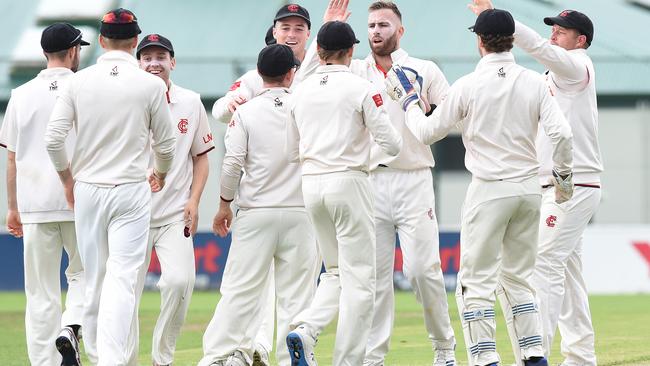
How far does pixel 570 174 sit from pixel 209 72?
713 inches

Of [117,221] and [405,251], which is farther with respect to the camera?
[405,251]

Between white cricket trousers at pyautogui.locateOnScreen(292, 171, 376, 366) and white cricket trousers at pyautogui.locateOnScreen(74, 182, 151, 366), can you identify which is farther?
white cricket trousers at pyautogui.locateOnScreen(292, 171, 376, 366)

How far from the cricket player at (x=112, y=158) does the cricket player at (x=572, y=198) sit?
306 cm

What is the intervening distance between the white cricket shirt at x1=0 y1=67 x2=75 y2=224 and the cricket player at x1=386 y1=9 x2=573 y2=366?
266cm

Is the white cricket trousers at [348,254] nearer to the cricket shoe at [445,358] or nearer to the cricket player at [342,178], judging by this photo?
the cricket player at [342,178]

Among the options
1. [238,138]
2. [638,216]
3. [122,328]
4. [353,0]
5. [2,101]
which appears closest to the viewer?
[122,328]

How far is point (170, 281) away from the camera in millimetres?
9156

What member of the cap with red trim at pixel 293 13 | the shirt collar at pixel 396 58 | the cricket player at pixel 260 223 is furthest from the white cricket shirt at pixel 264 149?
the cap with red trim at pixel 293 13

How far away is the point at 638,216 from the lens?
2555cm

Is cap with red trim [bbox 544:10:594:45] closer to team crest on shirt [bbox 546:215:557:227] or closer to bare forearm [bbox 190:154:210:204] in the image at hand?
team crest on shirt [bbox 546:215:557:227]

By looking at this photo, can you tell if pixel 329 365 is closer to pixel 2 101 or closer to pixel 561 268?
pixel 561 268

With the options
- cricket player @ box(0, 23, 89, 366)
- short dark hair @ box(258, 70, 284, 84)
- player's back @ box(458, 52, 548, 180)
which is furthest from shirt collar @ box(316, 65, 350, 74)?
cricket player @ box(0, 23, 89, 366)

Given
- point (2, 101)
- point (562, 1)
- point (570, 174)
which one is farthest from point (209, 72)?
point (570, 174)

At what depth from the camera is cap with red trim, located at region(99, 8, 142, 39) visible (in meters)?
8.48
